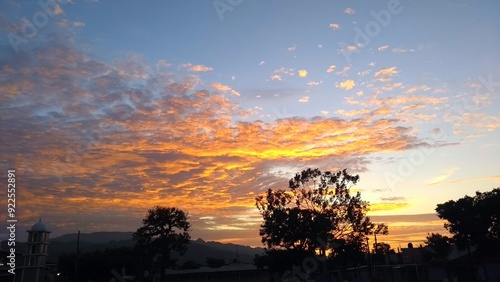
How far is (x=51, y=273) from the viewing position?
62969 millimetres

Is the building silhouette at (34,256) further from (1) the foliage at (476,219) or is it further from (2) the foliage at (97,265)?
(1) the foliage at (476,219)

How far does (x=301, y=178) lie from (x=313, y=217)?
161 inches

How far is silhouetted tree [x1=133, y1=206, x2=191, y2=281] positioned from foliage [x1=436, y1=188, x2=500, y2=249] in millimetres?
37465

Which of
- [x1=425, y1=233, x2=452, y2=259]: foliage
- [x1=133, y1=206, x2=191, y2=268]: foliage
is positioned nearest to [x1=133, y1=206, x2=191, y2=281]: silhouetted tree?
[x1=133, y1=206, x2=191, y2=268]: foliage

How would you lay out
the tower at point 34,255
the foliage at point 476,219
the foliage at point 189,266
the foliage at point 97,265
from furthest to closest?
the foliage at point 189,266, the foliage at point 97,265, the foliage at point 476,219, the tower at point 34,255

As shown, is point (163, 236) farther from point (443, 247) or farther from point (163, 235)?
point (443, 247)

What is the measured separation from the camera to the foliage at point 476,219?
46344 millimetres

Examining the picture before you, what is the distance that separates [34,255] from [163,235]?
69.6ft

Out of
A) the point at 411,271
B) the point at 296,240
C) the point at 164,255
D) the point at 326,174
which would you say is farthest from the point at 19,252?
the point at 411,271

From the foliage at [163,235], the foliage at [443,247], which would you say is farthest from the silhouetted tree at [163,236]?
the foliage at [443,247]

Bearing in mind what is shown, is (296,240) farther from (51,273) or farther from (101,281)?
(51,273)

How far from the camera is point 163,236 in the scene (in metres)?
58.1

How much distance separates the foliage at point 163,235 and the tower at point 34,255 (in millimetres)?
17855

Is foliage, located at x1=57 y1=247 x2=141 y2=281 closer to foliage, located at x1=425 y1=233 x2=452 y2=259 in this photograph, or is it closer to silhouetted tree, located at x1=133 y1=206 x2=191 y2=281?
silhouetted tree, located at x1=133 y1=206 x2=191 y2=281
